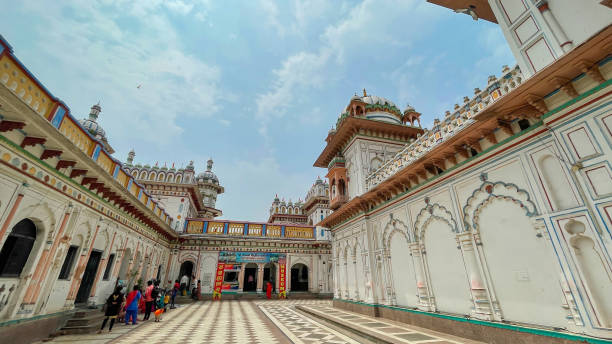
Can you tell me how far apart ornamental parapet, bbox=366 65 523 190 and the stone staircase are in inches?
401

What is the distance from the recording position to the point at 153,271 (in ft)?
45.2

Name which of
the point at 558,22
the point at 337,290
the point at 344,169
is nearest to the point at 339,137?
the point at 344,169

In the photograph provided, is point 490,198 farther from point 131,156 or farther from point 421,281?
point 131,156

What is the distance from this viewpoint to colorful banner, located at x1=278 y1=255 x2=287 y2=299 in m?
18.1

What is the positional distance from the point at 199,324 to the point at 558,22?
37.6 feet

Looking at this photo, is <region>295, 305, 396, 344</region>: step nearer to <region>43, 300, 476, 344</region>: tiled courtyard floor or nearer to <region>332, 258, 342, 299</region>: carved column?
<region>43, 300, 476, 344</region>: tiled courtyard floor

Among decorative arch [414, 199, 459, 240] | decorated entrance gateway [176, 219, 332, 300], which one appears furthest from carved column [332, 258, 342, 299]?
decorated entrance gateway [176, 219, 332, 300]

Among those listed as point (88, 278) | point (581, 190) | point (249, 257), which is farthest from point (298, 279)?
point (581, 190)

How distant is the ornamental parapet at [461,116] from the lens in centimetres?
514

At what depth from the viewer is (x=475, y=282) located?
5.49 meters

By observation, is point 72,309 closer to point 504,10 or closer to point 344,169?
point 344,169

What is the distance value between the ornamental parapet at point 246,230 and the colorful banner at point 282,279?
6.17ft

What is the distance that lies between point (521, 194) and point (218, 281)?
17598 mm

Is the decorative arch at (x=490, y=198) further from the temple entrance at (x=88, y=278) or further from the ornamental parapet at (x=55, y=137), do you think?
the temple entrance at (x=88, y=278)
